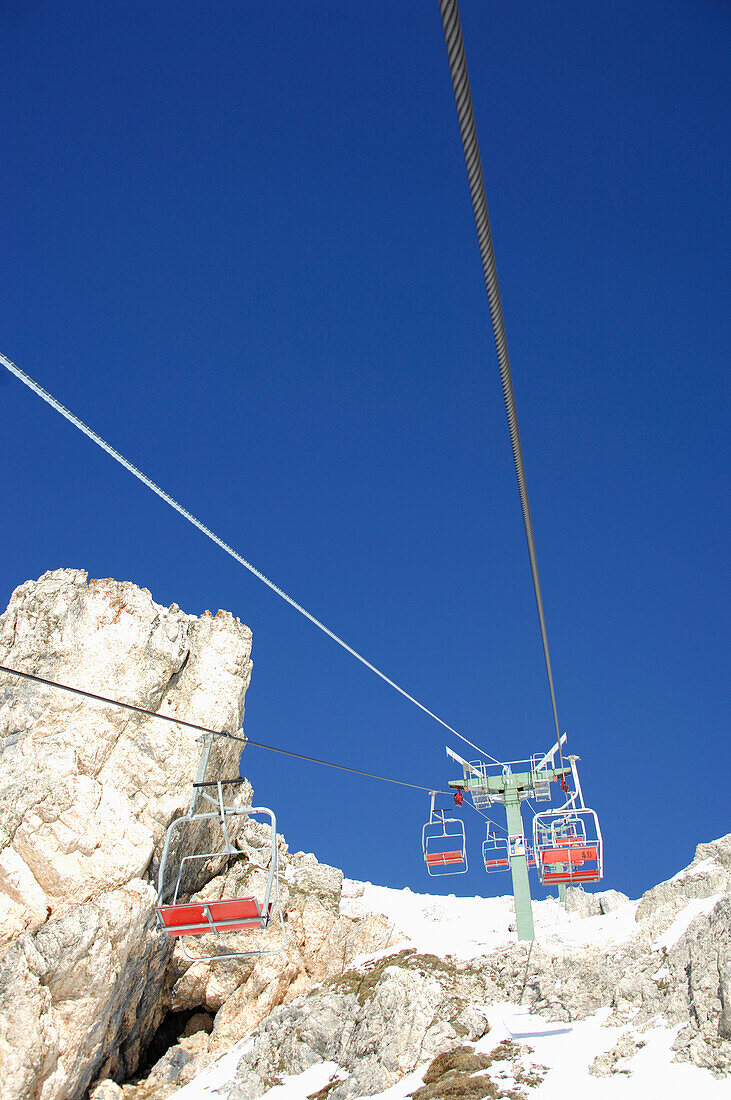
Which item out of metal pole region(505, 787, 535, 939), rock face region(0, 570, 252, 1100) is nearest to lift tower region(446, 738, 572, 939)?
metal pole region(505, 787, 535, 939)

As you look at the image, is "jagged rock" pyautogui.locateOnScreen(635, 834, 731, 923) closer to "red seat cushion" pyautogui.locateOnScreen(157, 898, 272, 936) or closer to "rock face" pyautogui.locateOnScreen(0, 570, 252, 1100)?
"rock face" pyautogui.locateOnScreen(0, 570, 252, 1100)

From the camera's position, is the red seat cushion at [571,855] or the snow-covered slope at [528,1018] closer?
the snow-covered slope at [528,1018]

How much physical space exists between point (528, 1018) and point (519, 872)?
18.1ft

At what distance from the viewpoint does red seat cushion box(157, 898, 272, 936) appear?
12.0 meters

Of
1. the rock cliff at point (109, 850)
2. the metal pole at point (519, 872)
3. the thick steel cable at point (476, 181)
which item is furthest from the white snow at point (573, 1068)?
the thick steel cable at point (476, 181)

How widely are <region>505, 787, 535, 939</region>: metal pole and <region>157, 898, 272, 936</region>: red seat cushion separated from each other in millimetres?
18822

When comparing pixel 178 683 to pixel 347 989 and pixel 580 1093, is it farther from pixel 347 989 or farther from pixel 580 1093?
pixel 580 1093

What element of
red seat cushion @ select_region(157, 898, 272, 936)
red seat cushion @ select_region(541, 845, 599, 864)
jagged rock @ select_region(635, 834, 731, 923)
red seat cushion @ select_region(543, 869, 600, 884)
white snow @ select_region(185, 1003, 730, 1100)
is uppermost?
jagged rock @ select_region(635, 834, 731, 923)

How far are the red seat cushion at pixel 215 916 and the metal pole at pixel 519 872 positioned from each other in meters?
18.8

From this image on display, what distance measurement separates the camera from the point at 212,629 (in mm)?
41312

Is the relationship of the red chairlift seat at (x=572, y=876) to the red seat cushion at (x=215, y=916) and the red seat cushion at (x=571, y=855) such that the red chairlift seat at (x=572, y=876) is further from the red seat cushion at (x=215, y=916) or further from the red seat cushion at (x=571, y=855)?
the red seat cushion at (x=215, y=916)

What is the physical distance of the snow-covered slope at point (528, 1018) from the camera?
62.4ft

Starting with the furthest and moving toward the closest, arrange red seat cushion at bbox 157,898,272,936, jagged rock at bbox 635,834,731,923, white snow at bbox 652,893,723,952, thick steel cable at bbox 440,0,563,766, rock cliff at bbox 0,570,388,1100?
jagged rock at bbox 635,834,731,923 < rock cliff at bbox 0,570,388,1100 < white snow at bbox 652,893,723,952 < red seat cushion at bbox 157,898,272,936 < thick steel cable at bbox 440,0,563,766

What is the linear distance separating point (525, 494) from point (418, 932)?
35.3 metres
